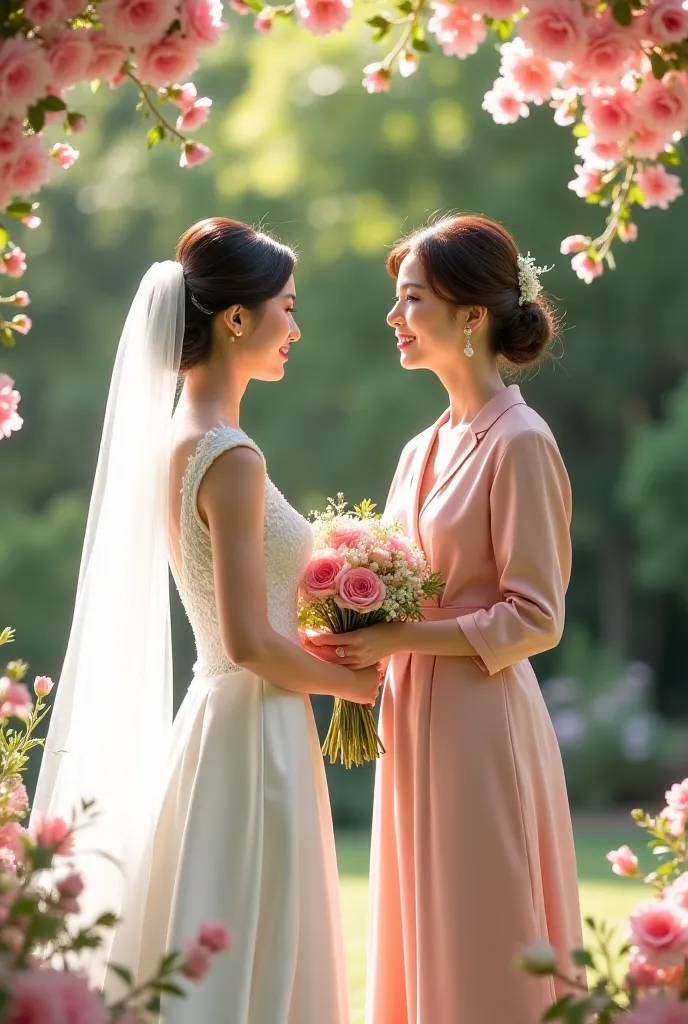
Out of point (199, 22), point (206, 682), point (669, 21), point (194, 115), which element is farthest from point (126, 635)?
point (669, 21)

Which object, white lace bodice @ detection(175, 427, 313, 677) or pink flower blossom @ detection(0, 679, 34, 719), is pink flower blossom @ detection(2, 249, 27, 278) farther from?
pink flower blossom @ detection(0, 679, 34, 719)

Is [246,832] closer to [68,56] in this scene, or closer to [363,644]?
[363,644]

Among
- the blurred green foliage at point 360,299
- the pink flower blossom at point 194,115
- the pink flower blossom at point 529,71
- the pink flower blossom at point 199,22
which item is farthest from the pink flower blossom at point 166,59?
the blurred green foliage at point 360,299

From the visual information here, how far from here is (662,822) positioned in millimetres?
2732

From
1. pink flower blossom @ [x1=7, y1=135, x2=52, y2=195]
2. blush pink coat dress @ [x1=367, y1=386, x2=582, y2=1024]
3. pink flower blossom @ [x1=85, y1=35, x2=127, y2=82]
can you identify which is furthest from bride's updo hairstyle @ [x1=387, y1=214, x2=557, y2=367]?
pink flower blossom @ [x1=7, y1=135, x2=52, y2=195]

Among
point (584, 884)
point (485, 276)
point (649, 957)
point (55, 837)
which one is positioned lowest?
point (649, 957)

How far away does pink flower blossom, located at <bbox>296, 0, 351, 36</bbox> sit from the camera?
2.83 m

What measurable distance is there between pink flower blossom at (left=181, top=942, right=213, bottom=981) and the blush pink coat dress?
160 cm

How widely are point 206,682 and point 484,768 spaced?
755mm

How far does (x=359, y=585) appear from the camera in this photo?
351 cm

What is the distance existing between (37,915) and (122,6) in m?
1.60

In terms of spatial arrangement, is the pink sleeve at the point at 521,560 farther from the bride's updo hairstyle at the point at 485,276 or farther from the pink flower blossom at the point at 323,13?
the pink flower blossom at the point at 323,13

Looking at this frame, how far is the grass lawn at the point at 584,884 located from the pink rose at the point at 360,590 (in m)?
3.30

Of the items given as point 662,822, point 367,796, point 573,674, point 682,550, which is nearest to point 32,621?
point 367,796
